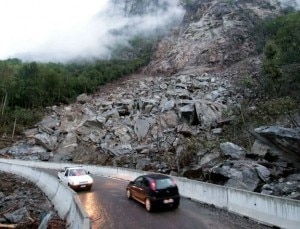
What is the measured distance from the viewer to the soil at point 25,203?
48.4ft

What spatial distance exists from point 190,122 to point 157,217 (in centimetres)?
3145

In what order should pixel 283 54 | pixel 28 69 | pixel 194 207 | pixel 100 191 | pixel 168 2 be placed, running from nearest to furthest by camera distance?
1. pixel 194 207
2. pixel 100 191
3. pixel 283 54
4. pixel 28 69
5. pixel 168 2

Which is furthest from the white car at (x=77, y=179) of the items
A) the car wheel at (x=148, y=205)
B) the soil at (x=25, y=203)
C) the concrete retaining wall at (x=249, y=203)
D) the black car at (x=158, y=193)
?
the car wheel at (x=148, y=205)

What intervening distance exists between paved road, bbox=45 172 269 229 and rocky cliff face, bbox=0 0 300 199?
3.87 meters

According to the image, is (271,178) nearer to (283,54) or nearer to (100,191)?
(100,191)

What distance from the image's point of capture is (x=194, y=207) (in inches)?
673

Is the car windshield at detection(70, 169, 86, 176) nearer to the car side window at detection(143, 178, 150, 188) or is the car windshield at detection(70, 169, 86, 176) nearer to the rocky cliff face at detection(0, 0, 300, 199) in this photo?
the rocky cliff face at detection(0, 0, 300, 199)

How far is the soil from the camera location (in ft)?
48.4

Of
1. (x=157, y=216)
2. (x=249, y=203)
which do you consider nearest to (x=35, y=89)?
(x=157, y=216)

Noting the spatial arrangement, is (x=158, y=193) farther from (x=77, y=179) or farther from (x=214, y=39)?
(x=214, y=39)

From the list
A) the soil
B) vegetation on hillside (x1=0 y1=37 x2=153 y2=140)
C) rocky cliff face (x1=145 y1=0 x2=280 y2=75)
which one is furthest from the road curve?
rocky cliff face (x1=145 y1=0 x2=280 y2=75)

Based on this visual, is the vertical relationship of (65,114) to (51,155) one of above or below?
above

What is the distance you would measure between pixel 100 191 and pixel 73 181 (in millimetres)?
1774

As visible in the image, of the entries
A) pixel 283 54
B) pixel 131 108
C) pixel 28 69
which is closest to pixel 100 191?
pixel 283 54
